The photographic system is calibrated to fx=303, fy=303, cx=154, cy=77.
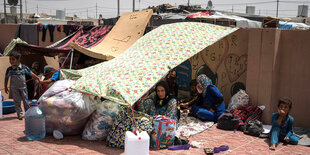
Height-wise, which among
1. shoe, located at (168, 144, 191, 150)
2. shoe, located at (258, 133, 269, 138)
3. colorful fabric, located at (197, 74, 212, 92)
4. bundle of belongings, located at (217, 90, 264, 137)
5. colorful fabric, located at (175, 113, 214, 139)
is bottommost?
colorful fabric, located at (175, 113, 214, 139)

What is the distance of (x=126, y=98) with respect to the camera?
4219mm

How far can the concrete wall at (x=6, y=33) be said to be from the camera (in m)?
13.2

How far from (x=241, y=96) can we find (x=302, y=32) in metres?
1.65

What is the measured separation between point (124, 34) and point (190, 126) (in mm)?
3970

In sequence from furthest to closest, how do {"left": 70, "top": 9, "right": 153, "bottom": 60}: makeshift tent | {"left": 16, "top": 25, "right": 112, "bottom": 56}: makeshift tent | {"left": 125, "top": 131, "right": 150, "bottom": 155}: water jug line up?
1. {"left": 70, "top": 9, "right": 153, "bottom": 60}: makeshift tent
2. {"left": 16, "top": 25, "right": 112, "bottom": 56}: makeshift tent
3. {"left": 125, "top": 131, "right": 150, "bottom": 155}: water jug

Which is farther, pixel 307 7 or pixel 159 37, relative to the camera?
pixel 307 7

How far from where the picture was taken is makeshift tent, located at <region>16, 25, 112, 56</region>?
801cm

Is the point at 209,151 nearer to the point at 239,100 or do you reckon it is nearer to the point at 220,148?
the point at 220,148

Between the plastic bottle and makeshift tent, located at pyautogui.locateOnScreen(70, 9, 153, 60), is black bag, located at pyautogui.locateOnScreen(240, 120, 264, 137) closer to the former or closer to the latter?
the plastic bottle

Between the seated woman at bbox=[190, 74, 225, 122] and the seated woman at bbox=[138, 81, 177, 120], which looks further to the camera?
the seated woman at bbox=[190, 74, 225, 122]

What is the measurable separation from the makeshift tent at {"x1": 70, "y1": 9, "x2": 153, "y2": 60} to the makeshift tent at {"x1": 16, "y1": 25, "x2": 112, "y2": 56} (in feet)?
1.39

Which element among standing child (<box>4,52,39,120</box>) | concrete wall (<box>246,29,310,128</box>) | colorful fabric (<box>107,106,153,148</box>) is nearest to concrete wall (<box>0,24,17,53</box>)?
standing child (<box>4,52,39,120</box>)

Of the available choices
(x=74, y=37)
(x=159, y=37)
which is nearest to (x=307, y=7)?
(x=74, y=37)

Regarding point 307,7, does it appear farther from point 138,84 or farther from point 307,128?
point 138,84
